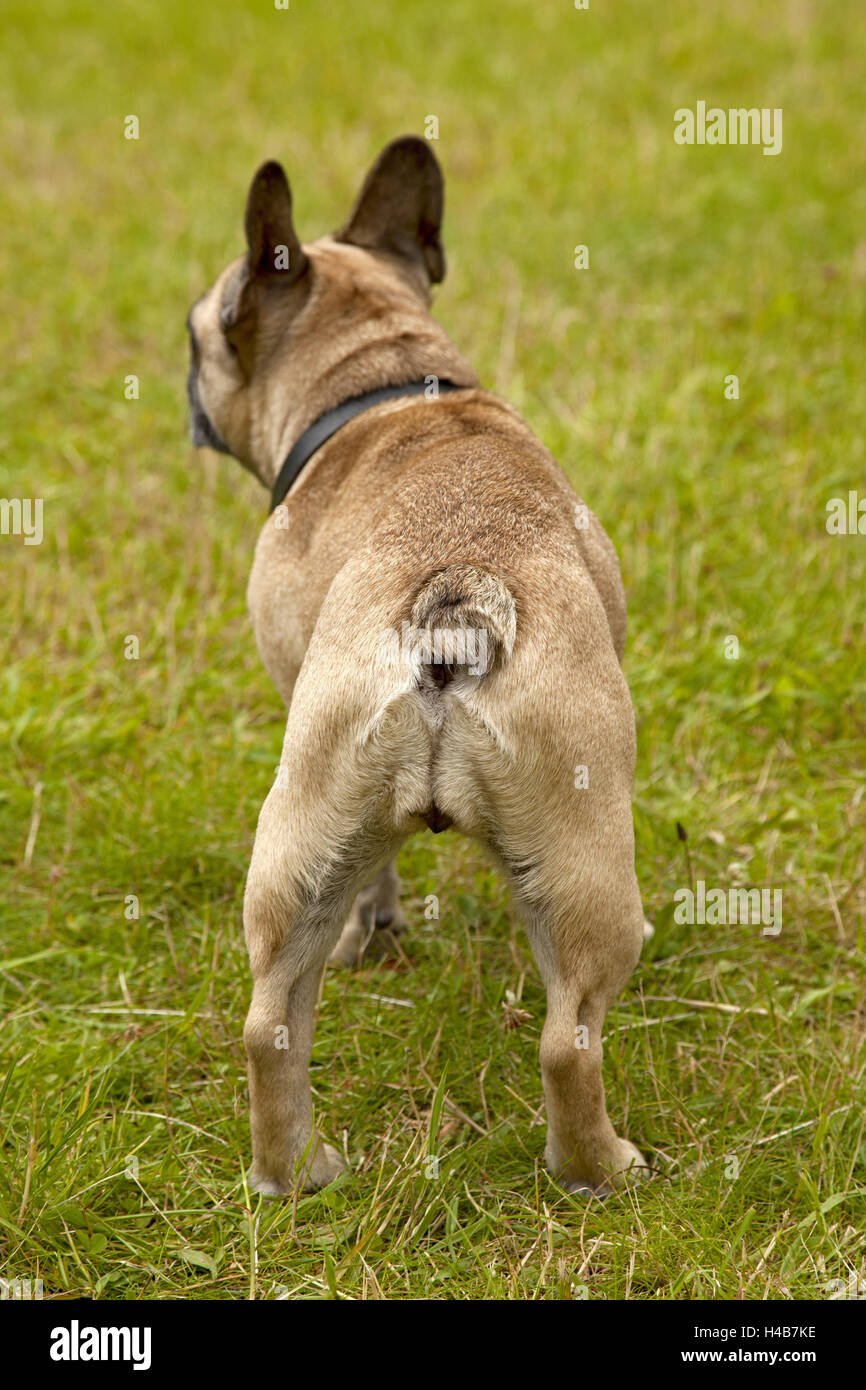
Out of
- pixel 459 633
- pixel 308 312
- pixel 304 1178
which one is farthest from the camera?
pixel 308 312

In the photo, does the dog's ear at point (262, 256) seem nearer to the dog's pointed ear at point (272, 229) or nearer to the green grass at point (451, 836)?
the dog's pointed ear at point (272, 229)

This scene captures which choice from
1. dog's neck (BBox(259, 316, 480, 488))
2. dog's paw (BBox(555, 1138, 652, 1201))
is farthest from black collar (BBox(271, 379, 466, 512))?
dog's paw (BBox(555, 1138, 652, 1201))

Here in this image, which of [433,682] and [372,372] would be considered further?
[372,372]

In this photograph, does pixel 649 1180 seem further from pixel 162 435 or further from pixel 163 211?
pixel 163 211

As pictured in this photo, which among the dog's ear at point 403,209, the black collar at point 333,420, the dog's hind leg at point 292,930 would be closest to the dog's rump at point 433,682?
the dog's hind leg at point 292,930

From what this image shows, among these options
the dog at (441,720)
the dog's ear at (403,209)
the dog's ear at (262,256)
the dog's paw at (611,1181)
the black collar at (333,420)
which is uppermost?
the dog's ear at (403,209)

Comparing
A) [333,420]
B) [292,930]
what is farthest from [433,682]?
[333,420]

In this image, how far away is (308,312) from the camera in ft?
13.3

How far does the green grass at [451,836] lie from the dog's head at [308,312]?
120cm

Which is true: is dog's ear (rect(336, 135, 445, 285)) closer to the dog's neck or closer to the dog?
the dog's neck

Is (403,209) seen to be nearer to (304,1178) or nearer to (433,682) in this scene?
(433,682)

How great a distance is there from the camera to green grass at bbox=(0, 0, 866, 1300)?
315 cm

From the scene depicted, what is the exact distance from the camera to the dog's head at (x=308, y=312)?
3.91m

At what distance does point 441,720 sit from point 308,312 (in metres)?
1.83
